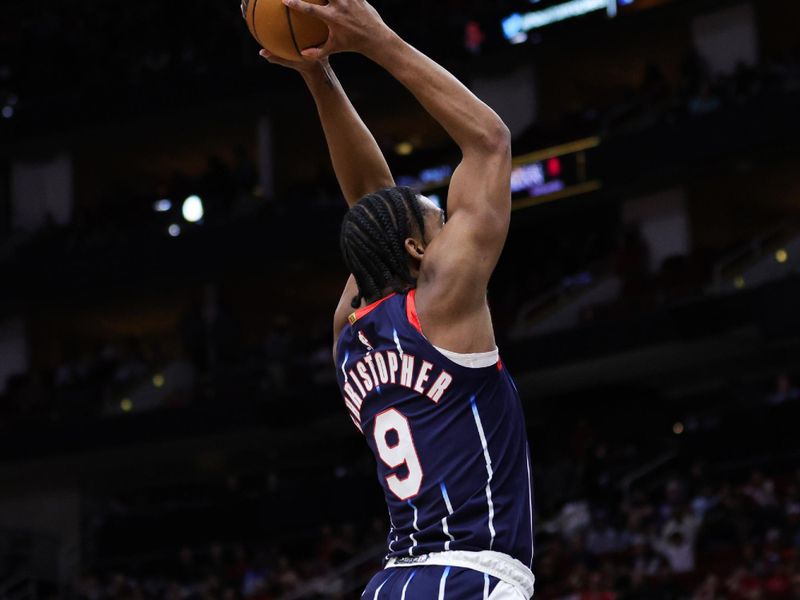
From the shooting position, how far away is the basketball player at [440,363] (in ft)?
13.8

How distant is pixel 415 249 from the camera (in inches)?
170

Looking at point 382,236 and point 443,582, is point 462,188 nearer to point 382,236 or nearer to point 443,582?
point 382,236

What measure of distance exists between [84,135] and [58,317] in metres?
3.95

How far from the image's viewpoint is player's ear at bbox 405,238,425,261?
4.32 m

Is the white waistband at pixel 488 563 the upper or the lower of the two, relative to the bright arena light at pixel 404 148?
lower

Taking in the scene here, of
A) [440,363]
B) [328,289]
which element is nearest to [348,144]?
[440,363]

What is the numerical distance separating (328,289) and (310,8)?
26.1 m

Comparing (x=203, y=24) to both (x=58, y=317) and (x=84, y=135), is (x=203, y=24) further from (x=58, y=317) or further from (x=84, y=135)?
(x=58, y=317)

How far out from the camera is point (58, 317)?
31000 millimetres

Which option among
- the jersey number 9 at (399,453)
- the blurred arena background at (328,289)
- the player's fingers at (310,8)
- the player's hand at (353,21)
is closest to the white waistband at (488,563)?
the jersey number 9 at (399,453)

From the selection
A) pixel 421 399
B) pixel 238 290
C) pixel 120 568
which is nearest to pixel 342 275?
pixel 238 290

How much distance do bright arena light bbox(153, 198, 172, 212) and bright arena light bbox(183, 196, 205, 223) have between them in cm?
37

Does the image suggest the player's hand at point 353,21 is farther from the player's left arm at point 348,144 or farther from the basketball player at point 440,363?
the player's left arm at point 348,144

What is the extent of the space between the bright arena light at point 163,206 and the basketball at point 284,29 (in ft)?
80.3
